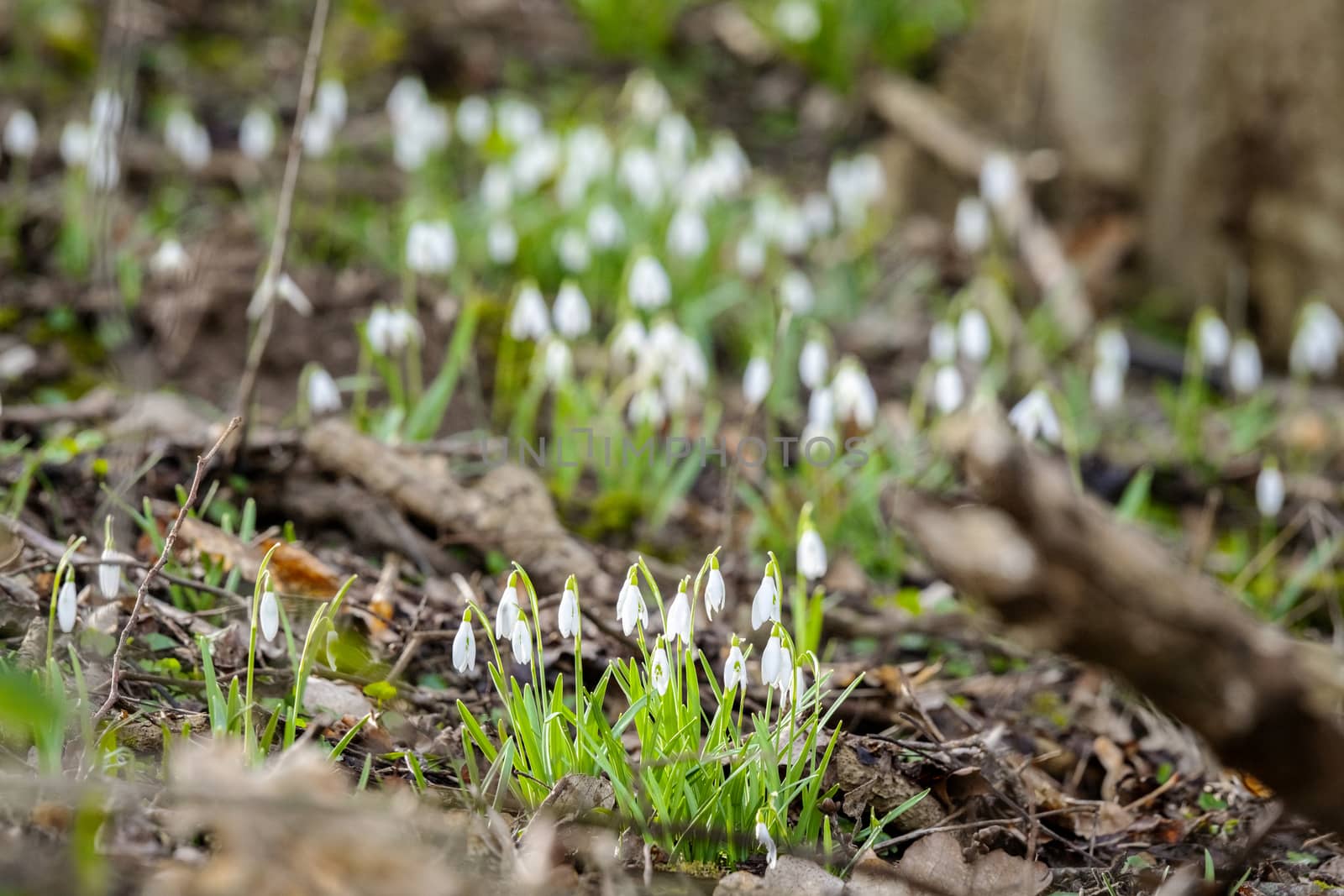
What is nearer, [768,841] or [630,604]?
[768,841]

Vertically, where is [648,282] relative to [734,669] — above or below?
above

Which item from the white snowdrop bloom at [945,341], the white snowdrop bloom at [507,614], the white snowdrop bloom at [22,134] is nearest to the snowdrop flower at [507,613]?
the white snowdrop bloom at [507,614]

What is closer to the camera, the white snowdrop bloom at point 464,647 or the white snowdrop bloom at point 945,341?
the white snowdrop bloom at point 464,647

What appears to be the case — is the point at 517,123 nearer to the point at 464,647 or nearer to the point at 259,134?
the point at 259,134

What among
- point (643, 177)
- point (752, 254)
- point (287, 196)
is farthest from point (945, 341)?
point (287, 196)

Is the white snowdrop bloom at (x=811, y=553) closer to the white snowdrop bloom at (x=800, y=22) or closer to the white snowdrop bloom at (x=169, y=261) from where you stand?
the white snowdrop bloom at (x=169, y=261)

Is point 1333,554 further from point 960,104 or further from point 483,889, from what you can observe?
point 960,104

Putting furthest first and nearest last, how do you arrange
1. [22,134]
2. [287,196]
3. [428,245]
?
[22,134] < [428,245] < [287,196]

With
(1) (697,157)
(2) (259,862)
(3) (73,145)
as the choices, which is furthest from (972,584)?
(1) (697,157)
